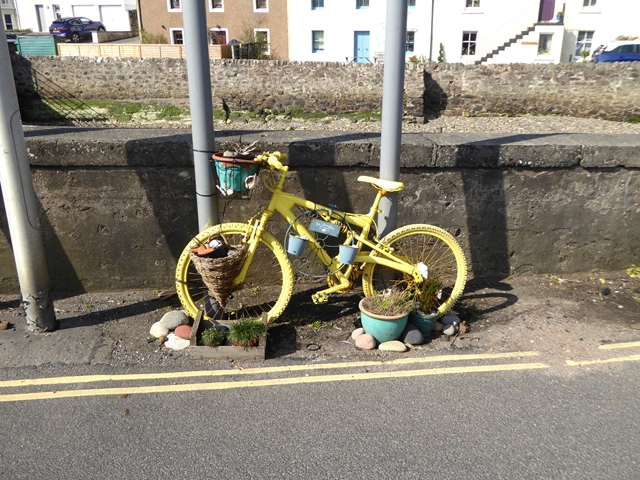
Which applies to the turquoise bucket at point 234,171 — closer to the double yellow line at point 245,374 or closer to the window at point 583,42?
the double yellow line at point 245,374

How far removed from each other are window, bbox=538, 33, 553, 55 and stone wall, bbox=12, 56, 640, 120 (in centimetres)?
769

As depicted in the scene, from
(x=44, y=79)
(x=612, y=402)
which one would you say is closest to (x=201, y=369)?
(x=612, y=402)

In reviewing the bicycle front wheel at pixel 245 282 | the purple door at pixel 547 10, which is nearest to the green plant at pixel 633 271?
the bicycle front wheel at pixel 245 282

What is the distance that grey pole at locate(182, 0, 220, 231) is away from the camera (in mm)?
4566

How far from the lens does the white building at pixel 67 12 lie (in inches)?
1934

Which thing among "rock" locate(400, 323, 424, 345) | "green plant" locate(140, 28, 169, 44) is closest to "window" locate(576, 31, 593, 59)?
"green plant" locate(140, 28, 169, 44)

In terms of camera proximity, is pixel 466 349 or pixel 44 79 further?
pixel 44 79

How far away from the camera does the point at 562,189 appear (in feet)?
19.1

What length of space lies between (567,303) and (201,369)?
3.47 m

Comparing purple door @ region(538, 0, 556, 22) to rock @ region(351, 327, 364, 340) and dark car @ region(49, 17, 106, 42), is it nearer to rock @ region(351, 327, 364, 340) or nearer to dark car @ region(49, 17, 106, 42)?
rock @ region(351, 327, 364, 340)

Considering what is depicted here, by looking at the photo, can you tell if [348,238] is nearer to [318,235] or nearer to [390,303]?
[318,235]

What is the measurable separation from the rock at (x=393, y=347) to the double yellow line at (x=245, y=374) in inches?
5.0

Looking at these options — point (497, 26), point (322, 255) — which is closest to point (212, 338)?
point (322, 255)

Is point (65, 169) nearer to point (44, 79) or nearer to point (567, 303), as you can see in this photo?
point (567, 303)
